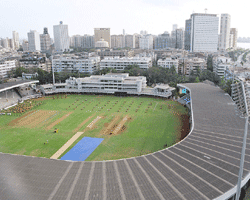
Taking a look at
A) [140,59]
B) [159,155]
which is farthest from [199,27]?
[159,155]

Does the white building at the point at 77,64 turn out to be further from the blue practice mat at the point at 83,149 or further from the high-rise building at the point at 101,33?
the high-rise building at the point at 101,33

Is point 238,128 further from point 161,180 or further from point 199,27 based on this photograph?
point 199,27

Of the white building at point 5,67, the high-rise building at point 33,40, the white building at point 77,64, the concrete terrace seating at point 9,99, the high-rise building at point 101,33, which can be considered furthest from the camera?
the high-rise building at point 101,33

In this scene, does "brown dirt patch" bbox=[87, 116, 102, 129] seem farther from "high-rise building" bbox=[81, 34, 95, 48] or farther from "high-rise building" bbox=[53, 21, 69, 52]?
"high-rise building" bbox=[81, 34, 95, 48]

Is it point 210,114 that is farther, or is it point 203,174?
point 210,114

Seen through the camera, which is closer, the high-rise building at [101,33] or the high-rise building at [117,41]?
the high-rise building at [101,33]

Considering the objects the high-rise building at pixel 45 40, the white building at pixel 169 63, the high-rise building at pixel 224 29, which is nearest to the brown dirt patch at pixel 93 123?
the white building at pixel 169 63

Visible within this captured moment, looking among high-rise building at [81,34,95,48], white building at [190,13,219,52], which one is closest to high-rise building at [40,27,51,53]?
high-rise building at [81,34,95,48]
